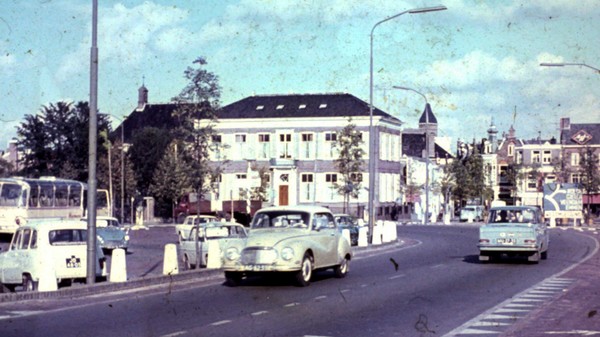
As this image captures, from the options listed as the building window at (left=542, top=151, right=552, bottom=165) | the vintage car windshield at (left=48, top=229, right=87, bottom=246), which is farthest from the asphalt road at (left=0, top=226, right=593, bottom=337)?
the building window at (left=542, top=151, right=552, bottom=165)

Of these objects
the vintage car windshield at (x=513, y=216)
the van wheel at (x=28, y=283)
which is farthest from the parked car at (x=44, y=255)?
the vintage car windshield at (x=513, y=216)

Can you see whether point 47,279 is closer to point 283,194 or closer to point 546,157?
point 283,194

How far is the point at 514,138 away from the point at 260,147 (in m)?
58.0

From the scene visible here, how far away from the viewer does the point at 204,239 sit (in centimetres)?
3136

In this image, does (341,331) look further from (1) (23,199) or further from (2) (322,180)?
(2) (322,180)

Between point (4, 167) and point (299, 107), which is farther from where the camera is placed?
point (4, 167)

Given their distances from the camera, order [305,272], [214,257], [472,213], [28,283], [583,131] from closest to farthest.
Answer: [28,283] < [305,272] < [214,257] < [472,213] < [583,131]

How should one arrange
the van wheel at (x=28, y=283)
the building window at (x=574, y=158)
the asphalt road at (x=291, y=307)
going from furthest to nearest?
the building window at (x=574, y=158)
the van wheel at (x=28, y=283)
the asphalt road at (x=291, y=307)

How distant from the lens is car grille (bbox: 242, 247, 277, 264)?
22.5 meters

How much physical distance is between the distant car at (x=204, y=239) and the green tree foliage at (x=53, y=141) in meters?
55.4

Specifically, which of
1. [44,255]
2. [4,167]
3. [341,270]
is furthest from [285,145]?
[44,255]

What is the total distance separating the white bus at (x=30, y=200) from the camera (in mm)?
48562

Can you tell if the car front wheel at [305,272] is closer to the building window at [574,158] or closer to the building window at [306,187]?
the building window at [306,187]

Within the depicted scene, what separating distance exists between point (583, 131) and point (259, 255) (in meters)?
117
